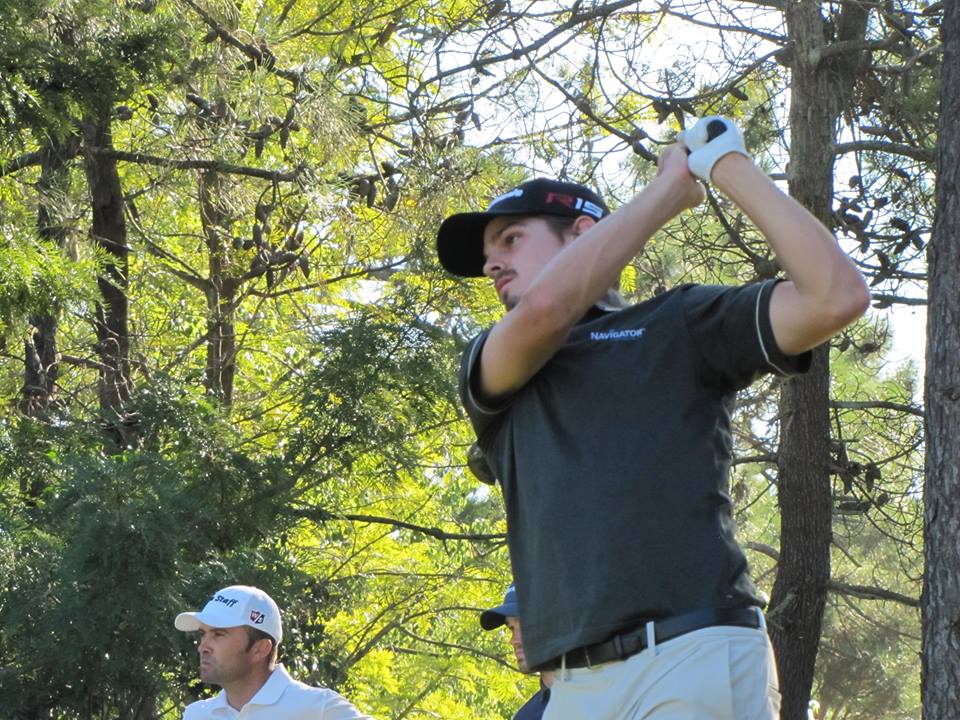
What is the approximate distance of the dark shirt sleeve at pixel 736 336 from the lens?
210 cm

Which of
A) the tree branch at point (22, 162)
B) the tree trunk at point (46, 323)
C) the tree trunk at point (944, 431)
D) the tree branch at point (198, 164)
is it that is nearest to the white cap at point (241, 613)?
the tree trunk at point (944, 431)

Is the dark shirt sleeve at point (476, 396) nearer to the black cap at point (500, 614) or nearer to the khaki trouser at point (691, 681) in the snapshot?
the khaki trouser at point (691, 681)

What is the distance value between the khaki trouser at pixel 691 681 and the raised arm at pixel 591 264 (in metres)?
0.49

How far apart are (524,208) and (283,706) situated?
2.92 m

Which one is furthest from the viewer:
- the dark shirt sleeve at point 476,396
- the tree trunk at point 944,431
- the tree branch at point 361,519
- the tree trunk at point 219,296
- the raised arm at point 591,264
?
the tree trunk at point 219,296

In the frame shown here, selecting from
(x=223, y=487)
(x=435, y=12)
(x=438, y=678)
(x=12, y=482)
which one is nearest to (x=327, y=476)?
(x=223, y=487)

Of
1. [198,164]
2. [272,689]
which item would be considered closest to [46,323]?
[198,164]

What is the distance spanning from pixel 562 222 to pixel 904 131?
633 centimetres

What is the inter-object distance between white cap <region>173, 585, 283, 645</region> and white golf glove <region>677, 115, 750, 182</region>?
11.6 ft

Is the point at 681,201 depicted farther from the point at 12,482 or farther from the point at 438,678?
the point at 438,678

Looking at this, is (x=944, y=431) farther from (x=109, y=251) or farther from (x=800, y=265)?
(x=109, y=251)

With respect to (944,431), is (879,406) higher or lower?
higher

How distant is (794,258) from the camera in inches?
80.1

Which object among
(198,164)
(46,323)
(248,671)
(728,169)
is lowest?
(248,671)
